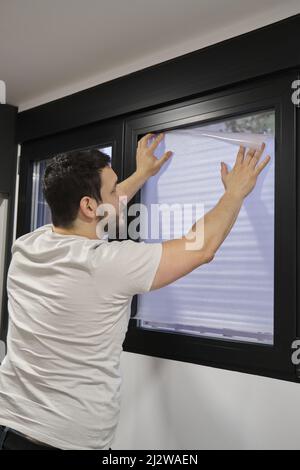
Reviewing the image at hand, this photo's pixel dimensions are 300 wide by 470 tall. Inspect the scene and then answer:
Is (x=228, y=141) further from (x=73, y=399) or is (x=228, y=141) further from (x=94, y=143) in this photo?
(x=73, y=399)

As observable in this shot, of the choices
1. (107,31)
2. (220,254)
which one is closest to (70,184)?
(220,254)

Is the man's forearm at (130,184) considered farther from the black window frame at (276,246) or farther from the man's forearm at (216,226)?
the man's forearm at (216,226)

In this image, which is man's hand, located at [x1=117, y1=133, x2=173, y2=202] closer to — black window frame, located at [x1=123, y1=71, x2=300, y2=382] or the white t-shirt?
black window frame, located at [x1=123, y1=71, x2=300, y2=382]

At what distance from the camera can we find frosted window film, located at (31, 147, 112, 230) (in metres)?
2.86

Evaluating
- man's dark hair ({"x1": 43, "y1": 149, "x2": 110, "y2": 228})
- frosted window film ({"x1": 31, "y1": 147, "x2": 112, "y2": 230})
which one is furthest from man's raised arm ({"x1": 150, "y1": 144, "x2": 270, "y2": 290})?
frosted window film ({"x1": 31, "y1": 147, "x2": 112, "y2": 230})

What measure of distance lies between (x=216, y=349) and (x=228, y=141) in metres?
0.89

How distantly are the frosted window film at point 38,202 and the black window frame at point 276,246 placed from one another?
46.8 inches

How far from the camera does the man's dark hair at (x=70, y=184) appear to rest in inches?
56.6

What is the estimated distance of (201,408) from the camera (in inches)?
72.6

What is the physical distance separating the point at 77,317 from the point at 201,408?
2.73ft

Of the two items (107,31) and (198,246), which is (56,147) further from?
(198,246)

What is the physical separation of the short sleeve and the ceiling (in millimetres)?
1065

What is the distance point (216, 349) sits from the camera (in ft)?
6.05
